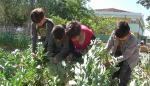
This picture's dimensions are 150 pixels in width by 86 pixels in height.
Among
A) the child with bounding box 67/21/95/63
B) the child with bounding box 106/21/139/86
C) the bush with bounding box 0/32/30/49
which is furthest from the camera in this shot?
the bush with bounding box 0/32/30/49

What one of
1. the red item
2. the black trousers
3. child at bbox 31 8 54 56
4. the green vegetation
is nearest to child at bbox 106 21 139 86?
the black trousers

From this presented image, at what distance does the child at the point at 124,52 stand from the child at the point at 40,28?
1.12 metres

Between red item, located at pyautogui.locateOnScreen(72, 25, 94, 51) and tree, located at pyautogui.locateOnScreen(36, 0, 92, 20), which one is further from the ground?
red item, located at pyautogui.locateOnScreen(72, 25, 94, 51)

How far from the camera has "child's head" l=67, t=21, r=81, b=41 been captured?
6.63 m

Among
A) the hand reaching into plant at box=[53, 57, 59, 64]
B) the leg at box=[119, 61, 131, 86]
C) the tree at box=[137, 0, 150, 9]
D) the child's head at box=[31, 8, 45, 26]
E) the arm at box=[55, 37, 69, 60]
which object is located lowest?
the tree at box=[137, 0, 150, 9]

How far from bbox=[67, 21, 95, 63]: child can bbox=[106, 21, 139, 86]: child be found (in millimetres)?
324

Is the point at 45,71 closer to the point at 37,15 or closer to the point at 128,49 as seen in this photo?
the point at 37,15

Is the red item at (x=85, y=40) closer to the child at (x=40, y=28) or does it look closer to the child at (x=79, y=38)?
the child at (x=79, y=38)

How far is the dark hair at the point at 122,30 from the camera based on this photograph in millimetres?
6570

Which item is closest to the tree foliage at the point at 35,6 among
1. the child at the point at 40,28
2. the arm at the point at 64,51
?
the child at the point at 40,28

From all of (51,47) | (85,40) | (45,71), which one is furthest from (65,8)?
(85,40)

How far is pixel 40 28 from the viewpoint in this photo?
795 centimetres

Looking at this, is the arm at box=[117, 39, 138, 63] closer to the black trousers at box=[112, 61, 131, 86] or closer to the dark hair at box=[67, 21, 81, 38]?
the black trousers at box=[112, 61, 131, 86]

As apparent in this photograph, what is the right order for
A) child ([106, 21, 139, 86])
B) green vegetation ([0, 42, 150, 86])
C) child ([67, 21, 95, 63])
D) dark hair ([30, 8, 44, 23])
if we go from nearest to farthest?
green vegetation ([0, 42, 150, 86]) → child ([67, 21, 95, 63]) → child ([106, 21, 139, 86]) → dark hair ([30, 8, 44, 23])
